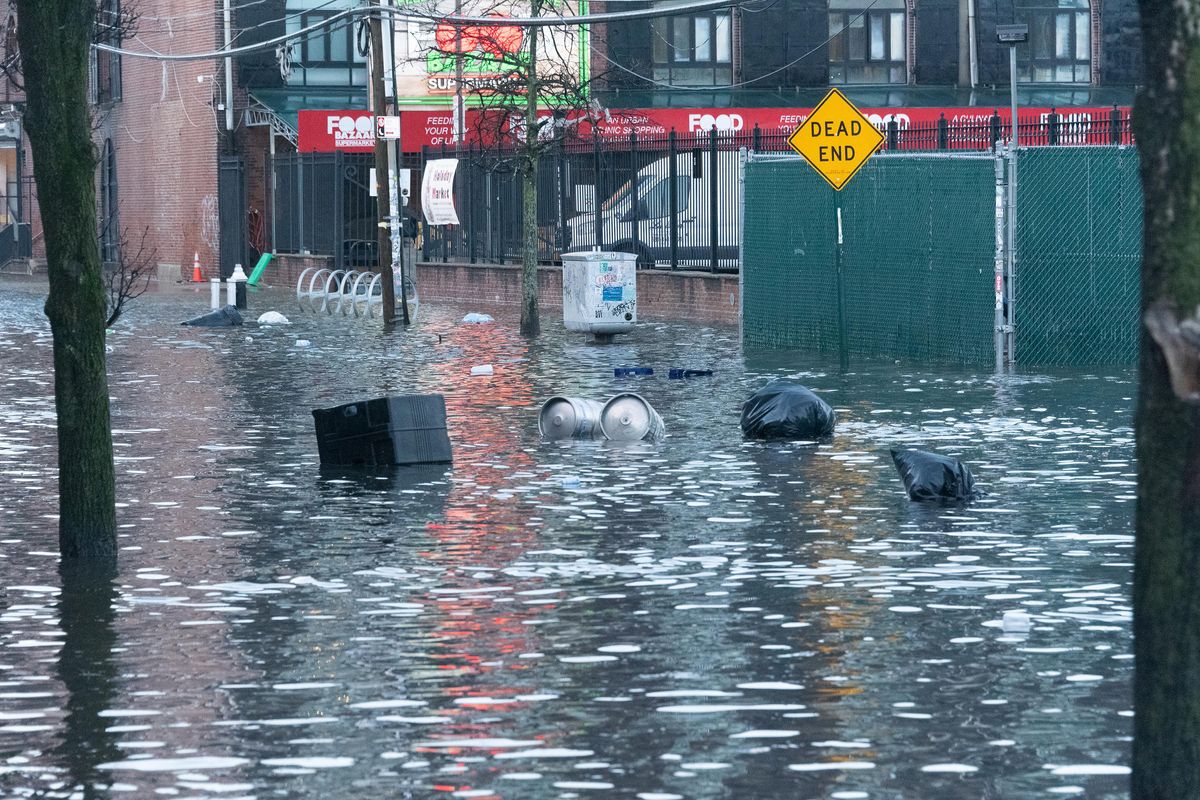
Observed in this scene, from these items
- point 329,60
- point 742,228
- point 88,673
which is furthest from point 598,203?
point 88,673

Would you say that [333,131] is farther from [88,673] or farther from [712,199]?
[88,673]

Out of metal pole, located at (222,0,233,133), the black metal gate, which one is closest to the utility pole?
metal pole, located at (222,0,233,133)

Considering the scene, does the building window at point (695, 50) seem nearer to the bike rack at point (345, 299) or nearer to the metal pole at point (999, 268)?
the bike rack at point (345, 299)

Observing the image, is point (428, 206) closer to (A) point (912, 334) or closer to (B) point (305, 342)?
(B) point (305, 342)

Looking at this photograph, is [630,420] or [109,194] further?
[109,194]

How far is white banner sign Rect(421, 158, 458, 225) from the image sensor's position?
A: 117ft

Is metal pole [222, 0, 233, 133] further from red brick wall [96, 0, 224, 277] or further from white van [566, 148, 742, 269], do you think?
white van [566, 148, 742, 269]

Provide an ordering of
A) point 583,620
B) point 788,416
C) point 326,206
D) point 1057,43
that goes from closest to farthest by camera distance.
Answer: point 583,620 → point 788,416 → point 326,206 → point 1057,43

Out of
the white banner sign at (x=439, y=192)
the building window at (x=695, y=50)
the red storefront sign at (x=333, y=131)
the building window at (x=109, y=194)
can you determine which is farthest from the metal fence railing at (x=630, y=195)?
the building window at (x=109, y=194)

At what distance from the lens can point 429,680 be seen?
7.78m

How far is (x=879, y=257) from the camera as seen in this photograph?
23.8m

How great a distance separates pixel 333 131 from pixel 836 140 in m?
25.4

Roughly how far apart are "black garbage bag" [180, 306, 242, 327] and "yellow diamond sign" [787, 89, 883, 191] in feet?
42.7

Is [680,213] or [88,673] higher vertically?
[680,213]
